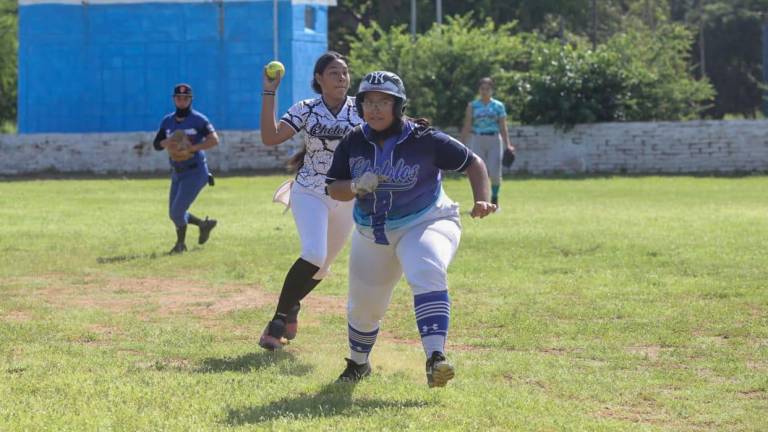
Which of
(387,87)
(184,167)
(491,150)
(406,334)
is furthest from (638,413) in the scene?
(491,150)

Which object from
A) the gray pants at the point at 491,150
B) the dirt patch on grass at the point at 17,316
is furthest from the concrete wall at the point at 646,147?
the dirt patch on grass at the point at 17,316

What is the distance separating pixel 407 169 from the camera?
6.80m

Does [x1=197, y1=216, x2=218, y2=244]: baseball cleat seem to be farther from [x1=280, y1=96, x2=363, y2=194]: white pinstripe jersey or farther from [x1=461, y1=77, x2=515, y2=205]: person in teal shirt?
[x1=280, y1=96, x2=363, y2=194]: white pinstripe jersey

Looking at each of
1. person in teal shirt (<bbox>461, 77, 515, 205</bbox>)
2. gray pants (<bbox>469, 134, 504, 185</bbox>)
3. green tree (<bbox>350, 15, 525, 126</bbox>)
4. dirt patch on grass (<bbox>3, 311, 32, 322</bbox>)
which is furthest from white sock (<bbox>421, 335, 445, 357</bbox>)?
green tree (<bbox>350, 15, 525, 126</bbox>)

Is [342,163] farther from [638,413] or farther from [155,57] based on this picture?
[155,57]

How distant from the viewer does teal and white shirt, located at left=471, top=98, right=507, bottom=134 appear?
20.0 m

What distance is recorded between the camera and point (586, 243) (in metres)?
15.1

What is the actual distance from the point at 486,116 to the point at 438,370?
46.3 ft

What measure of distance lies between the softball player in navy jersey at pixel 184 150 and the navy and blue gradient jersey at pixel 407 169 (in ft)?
25.8

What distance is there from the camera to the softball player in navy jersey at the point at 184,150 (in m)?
14.6

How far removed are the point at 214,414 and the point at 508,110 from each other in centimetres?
2784

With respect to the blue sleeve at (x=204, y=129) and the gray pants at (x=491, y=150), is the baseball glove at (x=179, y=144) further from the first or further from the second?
the gray pants at (x=491, y=150)

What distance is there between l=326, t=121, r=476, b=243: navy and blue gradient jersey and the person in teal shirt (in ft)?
42.1

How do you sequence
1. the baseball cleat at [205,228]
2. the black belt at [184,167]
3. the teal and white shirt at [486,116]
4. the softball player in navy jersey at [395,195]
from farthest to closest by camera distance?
the teal and white shirt at [486,116]
the baseball cleat at [205,228]
the black belt at [184,167]
the softball player in navy jersey at [395,195]
